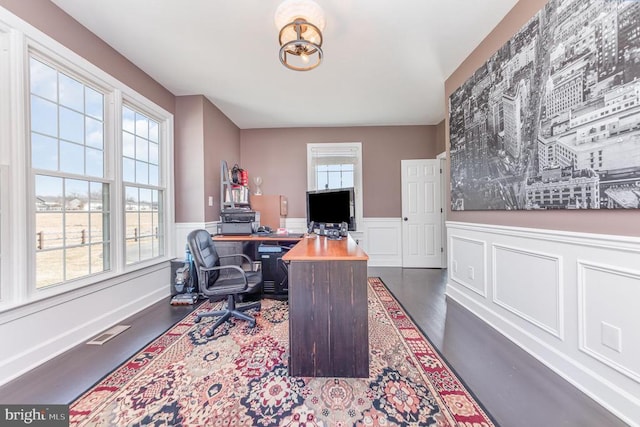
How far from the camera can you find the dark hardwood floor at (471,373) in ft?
4.09

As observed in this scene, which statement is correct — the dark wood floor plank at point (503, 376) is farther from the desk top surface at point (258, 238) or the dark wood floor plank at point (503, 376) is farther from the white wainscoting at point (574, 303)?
the desk top surface at point (258, 238)

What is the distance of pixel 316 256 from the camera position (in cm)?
153

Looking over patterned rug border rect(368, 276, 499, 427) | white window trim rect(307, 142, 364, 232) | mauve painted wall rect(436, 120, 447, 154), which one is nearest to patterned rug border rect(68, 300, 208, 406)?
patterned rug border rect(368, 276, 499, 427)

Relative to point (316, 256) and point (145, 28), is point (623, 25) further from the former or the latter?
point (145, 28)

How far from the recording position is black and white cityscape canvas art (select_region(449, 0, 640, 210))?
1.21 meters

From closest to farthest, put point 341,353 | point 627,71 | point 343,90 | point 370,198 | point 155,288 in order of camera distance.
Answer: point 627,71, point 341,353, point 155,288, point 343,90, point 370,198

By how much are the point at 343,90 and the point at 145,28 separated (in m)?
2.16

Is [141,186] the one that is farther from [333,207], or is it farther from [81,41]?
[333,207]

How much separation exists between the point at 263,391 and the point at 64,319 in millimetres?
1765

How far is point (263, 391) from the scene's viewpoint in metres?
1.40

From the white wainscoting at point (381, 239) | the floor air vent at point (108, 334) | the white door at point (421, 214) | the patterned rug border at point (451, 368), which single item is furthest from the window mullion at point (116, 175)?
the white door at point (421, 214)

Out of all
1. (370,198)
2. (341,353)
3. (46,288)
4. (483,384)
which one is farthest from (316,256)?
(370,198)

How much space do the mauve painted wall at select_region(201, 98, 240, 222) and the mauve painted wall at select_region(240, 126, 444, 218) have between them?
603 mm

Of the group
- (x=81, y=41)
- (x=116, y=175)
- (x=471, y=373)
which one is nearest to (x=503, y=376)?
(x=471, y=373)
